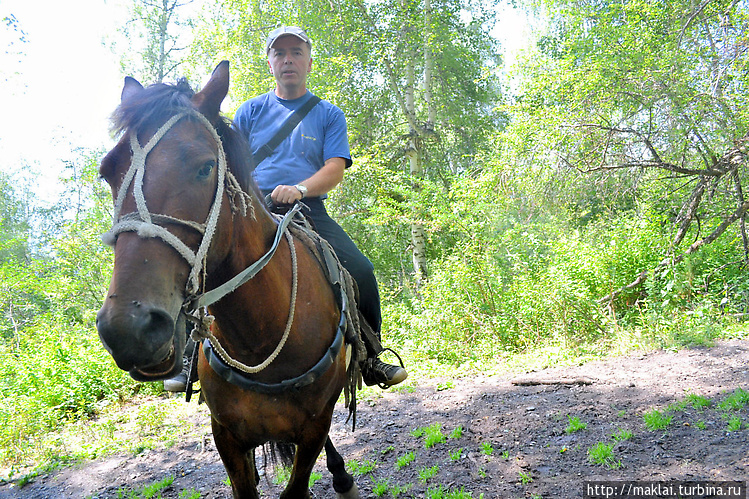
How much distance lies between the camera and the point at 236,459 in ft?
7.31

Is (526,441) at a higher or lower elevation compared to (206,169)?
lower

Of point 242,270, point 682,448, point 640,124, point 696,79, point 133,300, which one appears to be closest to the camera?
point 133,300

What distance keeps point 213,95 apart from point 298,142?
118 centimetres

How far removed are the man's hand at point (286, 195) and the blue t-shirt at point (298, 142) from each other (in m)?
0.41

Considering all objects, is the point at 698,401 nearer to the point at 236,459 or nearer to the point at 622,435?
the point at 622,435

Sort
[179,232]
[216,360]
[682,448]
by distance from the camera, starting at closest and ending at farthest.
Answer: [179,232]
[216,360]
[682,448]

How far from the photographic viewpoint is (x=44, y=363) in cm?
683

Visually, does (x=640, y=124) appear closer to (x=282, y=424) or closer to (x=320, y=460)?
(x=320, y=460)

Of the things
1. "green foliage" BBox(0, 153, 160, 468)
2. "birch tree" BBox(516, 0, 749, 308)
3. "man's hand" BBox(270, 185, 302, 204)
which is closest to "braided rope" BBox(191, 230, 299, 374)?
"man's hand" BBox(270, 185, 302, 204)

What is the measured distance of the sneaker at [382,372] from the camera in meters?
3.22

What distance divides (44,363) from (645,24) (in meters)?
11.9

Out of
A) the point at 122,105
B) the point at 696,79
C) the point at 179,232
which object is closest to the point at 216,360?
the point at 179,232

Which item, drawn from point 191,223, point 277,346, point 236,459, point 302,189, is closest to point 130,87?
point 191,223

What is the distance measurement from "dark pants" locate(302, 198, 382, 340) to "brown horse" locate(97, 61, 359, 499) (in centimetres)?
52
